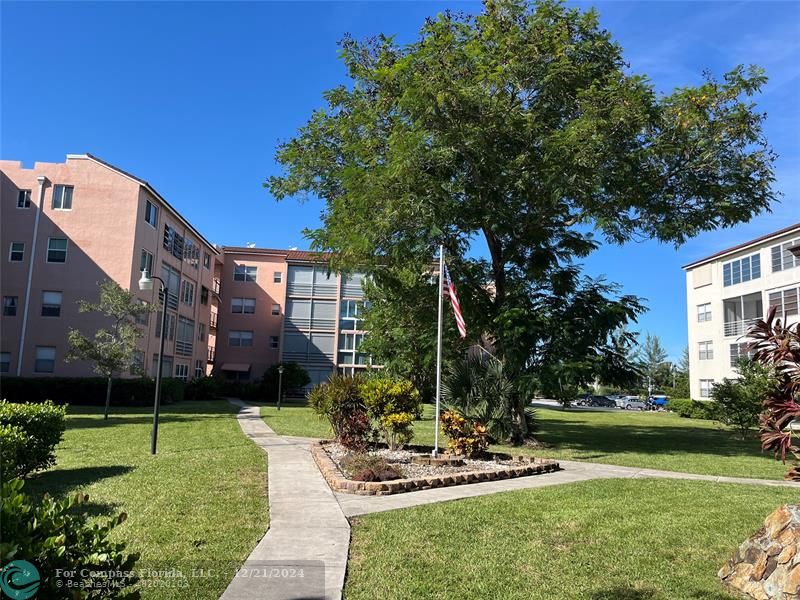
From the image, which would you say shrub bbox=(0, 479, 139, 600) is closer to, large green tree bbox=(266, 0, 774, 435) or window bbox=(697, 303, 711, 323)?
large green tree bbox=(266, 0, 774, 435)

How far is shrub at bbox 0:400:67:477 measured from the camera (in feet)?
28.4

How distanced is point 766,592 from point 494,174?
1303cm

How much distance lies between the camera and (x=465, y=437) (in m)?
12.5

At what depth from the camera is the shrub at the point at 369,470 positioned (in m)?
9.31

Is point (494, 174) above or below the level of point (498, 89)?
below

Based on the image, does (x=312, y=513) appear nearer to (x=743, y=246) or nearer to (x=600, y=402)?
(x=743, y=246)

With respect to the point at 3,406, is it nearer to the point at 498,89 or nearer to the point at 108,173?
the point at 498,89

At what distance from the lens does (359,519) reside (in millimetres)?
7086

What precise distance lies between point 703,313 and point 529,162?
36435 mm

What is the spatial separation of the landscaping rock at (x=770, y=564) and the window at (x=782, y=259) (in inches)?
1420

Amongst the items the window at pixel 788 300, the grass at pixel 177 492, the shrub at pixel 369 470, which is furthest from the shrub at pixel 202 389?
the window at pixel 788 300

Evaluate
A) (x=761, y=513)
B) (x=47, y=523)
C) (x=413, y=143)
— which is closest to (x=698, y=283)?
(x=413, y=143)

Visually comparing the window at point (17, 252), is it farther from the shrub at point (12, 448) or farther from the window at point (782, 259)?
the window at point (782, 259)

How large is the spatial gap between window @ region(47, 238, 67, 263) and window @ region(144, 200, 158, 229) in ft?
14.7
